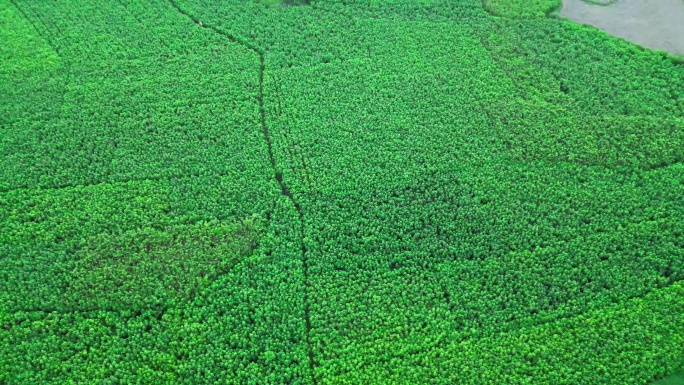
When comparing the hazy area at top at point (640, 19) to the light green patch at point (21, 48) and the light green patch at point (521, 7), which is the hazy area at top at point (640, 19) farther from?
the light green patch at point (21, 48)

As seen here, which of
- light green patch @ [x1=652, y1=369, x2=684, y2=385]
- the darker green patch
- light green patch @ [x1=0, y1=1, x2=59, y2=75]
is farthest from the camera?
light green patch @ [x1=0, y1=1, x2=59, y2=75]

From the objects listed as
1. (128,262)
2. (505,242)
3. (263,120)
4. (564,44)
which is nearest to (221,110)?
(263,120)

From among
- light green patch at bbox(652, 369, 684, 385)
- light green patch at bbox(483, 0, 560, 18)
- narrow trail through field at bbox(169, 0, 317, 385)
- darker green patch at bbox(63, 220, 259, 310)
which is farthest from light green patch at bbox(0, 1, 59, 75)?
light green patch at bbox(652, 369, 684, 385)

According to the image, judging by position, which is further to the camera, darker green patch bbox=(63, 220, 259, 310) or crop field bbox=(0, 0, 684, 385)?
darker green patch bbox=(63, 220, 259, 310)

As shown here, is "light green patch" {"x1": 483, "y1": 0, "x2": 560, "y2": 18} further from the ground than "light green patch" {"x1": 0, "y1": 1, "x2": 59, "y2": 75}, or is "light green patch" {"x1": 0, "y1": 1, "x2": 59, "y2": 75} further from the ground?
"light green patch" {"x1": 483, "y1": 0, "x2": 560, "y2": 18}

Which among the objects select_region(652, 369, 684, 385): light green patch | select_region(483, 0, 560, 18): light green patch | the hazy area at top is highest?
the hazy area at top

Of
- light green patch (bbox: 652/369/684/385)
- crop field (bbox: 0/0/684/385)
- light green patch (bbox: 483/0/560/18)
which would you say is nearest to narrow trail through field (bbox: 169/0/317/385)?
crop field (bbox: 0/0/684/385)

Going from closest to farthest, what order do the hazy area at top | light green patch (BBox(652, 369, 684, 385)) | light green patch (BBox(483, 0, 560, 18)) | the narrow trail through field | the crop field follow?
light green patch (BBox(652, 369, 684, 385)), the crop field, the narrow trail through field, the hazy area at top, light green patch (BBox(483, 0, 560, 18))

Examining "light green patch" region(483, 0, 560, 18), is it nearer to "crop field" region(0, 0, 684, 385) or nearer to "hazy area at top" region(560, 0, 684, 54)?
"crop field" region(0, 0, 684, 385)
